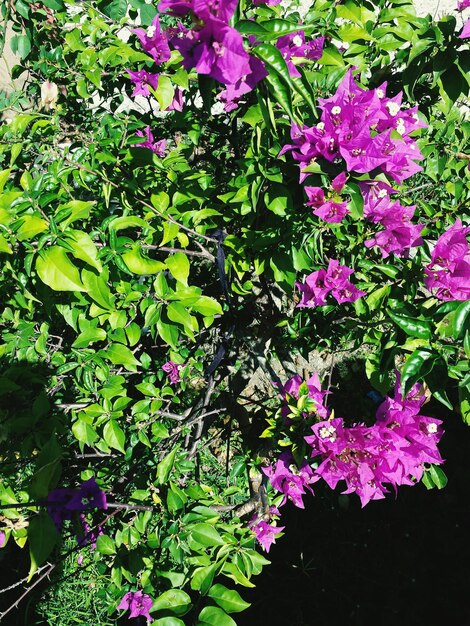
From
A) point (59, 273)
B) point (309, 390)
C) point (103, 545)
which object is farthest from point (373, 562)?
point (59, 273)

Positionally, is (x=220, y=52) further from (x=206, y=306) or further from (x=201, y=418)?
(x=201, y=418)

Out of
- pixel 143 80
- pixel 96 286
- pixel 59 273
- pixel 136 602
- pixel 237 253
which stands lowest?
pixel 136 602

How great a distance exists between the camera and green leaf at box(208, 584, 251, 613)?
669 millimetres

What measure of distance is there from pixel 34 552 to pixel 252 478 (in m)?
1.00

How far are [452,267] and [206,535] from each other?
61cm

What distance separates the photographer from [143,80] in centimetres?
108

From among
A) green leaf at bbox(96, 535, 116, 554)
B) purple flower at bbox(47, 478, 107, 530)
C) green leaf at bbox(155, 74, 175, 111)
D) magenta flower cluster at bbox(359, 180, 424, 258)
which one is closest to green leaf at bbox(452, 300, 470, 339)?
magenta flower cluster at bbox(359, 180, 424, 258)

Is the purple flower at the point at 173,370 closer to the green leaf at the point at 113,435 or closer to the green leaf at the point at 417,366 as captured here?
the green leaf at the point at 113,435

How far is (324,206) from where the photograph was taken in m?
0.83

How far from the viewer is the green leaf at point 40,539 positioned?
425mm

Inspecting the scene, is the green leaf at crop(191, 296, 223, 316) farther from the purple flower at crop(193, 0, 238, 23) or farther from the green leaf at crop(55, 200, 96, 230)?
the purple flower at crop(193, 0, 238, 23)

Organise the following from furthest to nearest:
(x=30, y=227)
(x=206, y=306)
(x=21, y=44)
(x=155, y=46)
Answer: (x=21, y=44)
(x=155, y=46)
(x=206, y=306)
(x=30, y=227)

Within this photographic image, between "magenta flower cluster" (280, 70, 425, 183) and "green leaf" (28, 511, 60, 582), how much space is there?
0.61 meters

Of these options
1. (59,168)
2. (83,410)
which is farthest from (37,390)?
(59,168)
